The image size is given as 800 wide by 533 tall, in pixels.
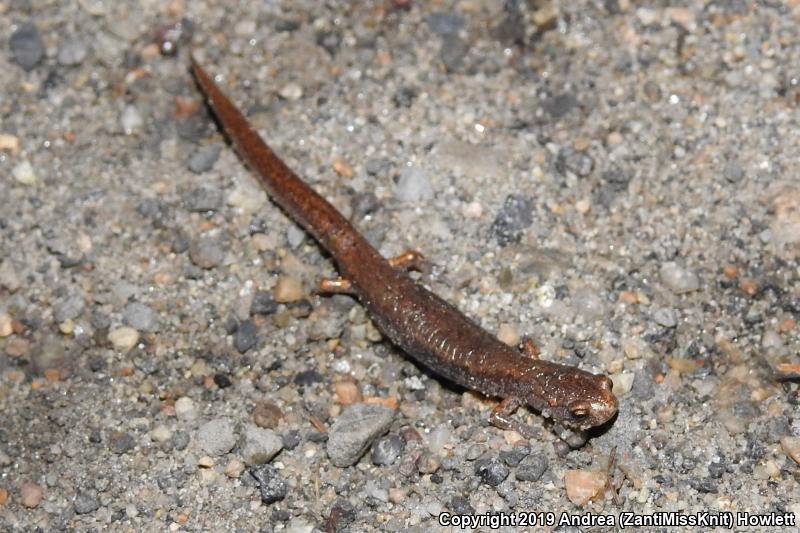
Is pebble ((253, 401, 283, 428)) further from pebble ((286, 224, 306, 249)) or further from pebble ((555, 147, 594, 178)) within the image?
pebble ((555, 147, 594, 178))

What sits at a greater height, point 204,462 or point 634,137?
point 634,137

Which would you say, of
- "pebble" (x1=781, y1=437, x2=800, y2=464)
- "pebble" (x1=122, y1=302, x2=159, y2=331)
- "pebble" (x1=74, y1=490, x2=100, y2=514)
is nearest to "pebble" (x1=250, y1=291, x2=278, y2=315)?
"pebble" (x1=122, y1=302, x2=159, y2=331)

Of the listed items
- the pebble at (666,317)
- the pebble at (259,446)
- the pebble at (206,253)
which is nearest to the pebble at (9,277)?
the pebble at (206,253)

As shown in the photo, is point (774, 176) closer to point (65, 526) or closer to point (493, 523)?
point (493, 523)

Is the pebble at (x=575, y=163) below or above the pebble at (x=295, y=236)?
above

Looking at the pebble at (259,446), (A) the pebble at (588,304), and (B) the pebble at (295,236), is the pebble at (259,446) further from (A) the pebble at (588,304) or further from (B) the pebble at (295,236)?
(A) the pebble at (588,304)

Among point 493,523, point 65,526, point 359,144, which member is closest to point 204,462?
point 65,526

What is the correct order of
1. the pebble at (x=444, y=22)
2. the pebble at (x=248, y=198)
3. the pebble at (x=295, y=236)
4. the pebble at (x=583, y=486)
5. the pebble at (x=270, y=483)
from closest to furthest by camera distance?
the pebble at (x=583, y=486) → the pebble at (x=270, y=483) → the pebble at (x=295, y=236) → the pebble at (x=248, y=198) → the pebble at (x=444, y=22)
